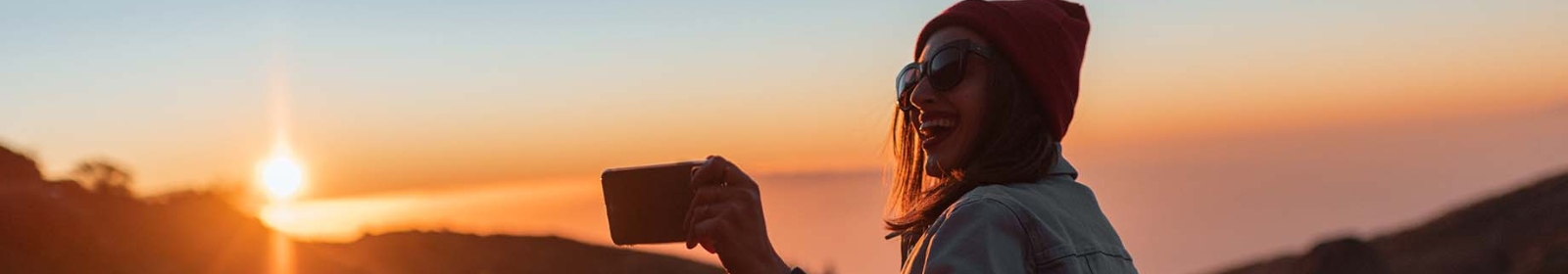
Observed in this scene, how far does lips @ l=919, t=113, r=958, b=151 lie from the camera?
389 centimetres

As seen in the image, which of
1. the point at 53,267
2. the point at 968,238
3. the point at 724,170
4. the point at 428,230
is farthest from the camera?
the point at 428,230

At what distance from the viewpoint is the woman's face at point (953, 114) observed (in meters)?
3.84

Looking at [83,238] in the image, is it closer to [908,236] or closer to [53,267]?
[53,267]

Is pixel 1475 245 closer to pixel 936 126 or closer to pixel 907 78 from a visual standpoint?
pixel 907 78

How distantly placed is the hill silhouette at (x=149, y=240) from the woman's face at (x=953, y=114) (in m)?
10.2

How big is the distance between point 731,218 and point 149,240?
10.7 meters

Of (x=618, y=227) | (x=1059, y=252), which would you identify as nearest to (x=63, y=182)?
(x=618, y=227)

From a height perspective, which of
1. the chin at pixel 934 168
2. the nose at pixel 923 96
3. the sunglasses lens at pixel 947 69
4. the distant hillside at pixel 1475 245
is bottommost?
the distant hillside at pixel 1475 245

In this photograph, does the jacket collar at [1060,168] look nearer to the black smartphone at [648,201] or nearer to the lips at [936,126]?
the lips at [936,126]

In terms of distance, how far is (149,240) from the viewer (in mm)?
12977

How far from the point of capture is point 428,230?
1581cm

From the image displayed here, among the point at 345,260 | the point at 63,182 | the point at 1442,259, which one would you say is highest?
the point at 63,182

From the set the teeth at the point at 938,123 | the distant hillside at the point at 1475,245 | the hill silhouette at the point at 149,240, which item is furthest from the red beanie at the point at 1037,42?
the distant hillside at the point at 1475,245

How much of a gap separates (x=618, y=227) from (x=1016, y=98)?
107 centimetres
